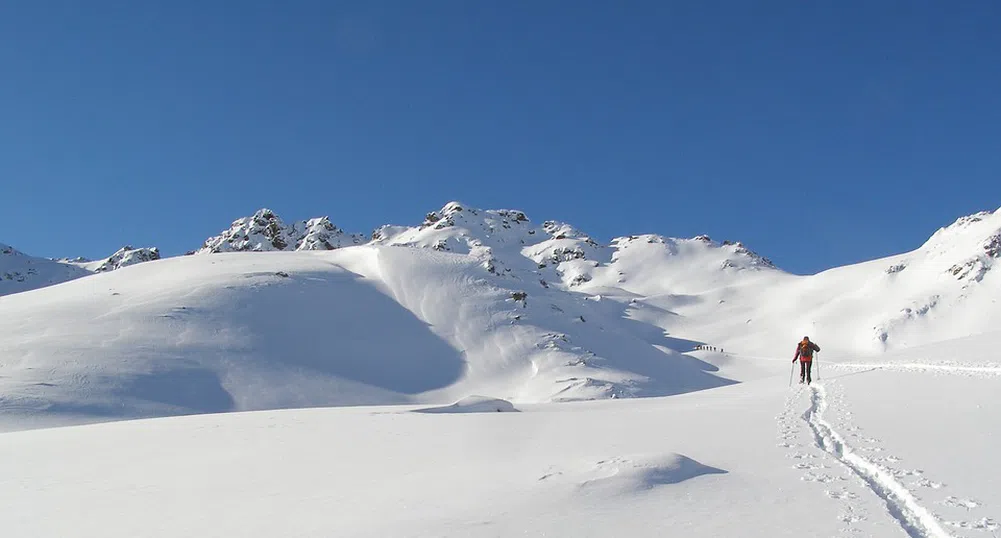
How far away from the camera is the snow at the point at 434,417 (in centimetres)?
737

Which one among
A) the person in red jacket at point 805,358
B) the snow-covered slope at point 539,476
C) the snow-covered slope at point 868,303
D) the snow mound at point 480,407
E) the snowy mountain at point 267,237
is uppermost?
the snowy mountain at point 267,237

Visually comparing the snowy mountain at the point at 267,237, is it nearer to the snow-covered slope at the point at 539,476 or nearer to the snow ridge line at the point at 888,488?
the snow-covered slope at the point at 539,476

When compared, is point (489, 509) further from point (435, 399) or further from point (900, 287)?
point (900, 287)

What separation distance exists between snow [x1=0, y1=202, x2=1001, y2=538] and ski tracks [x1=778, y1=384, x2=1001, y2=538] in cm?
5

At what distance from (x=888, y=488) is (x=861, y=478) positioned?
0.47 metres

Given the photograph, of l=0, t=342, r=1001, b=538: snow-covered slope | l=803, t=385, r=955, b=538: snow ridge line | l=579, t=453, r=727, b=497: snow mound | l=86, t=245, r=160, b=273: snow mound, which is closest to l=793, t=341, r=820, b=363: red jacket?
l=0, t=342, r=1001, b=538: snow-covered slope

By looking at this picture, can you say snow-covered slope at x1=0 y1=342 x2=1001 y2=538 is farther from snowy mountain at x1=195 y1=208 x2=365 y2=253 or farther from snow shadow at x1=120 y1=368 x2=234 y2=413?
snowy mountain at x1=195 y1=208 x2=365 y2=253

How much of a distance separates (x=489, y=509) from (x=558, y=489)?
997mm

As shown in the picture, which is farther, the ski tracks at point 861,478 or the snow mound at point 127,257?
the snow mound at point 127,257

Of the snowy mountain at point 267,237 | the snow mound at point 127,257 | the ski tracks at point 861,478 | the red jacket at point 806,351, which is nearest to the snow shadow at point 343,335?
the red jacket at point 806,351

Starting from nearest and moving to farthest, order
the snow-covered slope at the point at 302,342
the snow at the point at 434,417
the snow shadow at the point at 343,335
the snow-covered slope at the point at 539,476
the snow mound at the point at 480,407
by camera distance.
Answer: the snow-covered slope at the point at 539,476 → the snow at the point at 434,417 → the snow mound at the point at 480,407 → the snow-covered slope at the point at 302,342 → the snow shadow at the point at 343,335

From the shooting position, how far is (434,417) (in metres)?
16.0

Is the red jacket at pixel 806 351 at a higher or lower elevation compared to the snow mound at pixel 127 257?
lower

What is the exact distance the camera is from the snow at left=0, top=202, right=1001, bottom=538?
737 cm
